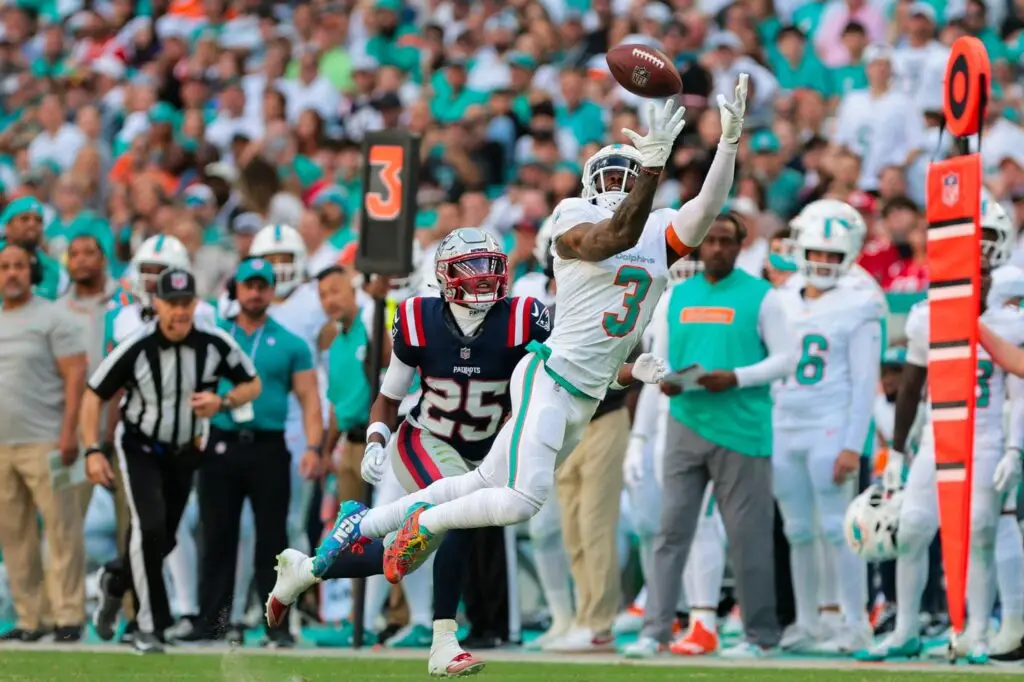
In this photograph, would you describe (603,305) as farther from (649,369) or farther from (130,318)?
(130,318)

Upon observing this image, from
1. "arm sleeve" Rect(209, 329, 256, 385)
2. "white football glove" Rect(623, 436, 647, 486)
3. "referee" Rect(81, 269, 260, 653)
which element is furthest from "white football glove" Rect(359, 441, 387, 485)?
"white football glove" Rect(623, 436, 647, 486)

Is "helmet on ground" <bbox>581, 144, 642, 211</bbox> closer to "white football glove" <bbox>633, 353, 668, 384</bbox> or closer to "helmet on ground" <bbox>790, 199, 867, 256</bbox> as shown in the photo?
"white football glove" <bbox>633, 353, 668, 384</bbox>

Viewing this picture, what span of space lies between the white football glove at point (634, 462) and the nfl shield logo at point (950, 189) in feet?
8.17

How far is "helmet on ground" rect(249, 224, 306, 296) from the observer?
42.5 feet

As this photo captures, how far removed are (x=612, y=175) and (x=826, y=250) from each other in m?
3.31

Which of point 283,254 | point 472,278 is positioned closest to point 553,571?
point 283,254

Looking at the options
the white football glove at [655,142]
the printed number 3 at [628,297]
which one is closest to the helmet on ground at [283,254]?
the printed number 3 at [628,297]

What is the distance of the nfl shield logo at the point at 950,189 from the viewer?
382 inches

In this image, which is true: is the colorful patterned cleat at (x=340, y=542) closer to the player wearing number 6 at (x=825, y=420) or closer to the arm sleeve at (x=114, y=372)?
the arm sleeve at (x=114, y=372)

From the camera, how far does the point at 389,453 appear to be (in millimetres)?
8977

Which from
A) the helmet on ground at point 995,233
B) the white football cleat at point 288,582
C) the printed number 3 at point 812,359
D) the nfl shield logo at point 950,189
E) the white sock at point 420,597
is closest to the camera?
the white football cleat at point 288,582

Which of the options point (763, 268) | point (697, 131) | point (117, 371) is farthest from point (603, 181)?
point (697, 131)

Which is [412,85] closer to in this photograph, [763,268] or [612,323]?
[763,268]

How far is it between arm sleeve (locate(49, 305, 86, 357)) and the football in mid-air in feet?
16.7
